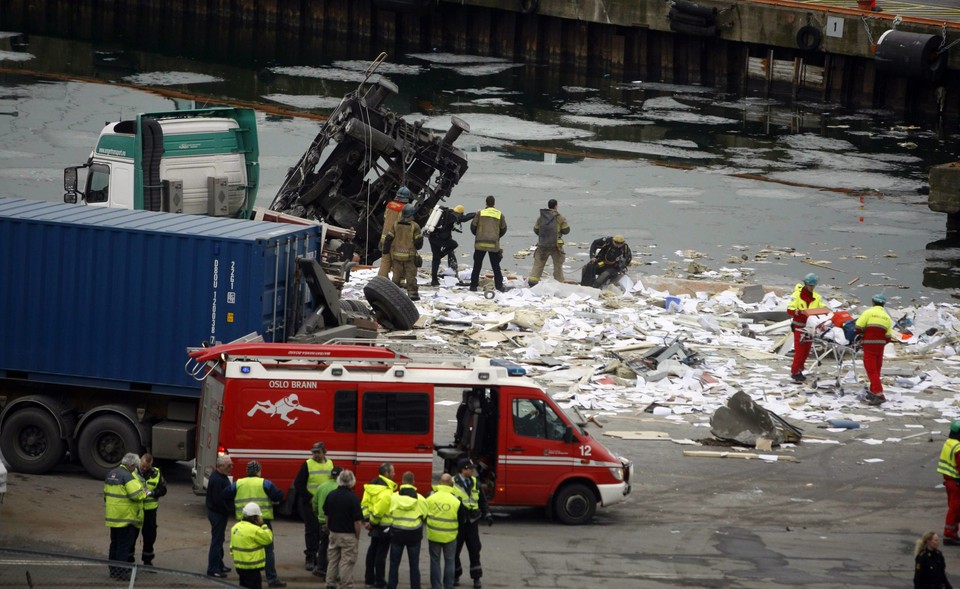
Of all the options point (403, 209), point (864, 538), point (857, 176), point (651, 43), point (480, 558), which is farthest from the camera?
point (651, 43)

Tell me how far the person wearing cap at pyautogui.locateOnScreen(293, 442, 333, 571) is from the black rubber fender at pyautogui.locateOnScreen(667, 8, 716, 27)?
102 ft

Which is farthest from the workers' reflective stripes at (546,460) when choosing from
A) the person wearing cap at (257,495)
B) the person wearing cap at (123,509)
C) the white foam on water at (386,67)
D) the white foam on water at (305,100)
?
the white foam on water at (386,67)

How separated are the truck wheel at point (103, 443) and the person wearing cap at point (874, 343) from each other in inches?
372

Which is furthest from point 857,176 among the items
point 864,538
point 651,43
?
point 864,538

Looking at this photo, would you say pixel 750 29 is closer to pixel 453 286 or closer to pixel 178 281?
pixel 453 286

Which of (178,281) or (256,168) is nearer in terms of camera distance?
(178,281)

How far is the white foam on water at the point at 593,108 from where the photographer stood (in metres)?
38.9

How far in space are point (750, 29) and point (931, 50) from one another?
5.91m

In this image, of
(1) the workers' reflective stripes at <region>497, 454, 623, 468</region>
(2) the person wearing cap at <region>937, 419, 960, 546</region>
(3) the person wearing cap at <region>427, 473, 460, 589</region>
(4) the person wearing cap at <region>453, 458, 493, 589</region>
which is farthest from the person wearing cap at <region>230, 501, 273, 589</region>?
(2) the person wearing cap at <region>937, 419, 960, 546</region>

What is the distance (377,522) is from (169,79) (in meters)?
30.7

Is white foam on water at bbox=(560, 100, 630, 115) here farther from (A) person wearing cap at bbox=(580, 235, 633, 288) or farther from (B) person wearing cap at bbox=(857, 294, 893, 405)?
(B) person wearing cap at bbox=(857, 294, 893, 405)

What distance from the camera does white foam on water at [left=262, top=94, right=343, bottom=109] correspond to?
1480 inches

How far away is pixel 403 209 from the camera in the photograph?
21.3 metres

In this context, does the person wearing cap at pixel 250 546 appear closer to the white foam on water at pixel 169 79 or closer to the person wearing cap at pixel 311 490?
the person wearing cap at pixel 311 490
